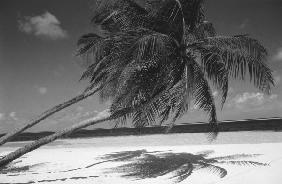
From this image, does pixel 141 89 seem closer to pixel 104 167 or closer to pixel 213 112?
pixel 213 112

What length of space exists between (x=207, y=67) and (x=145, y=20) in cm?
208

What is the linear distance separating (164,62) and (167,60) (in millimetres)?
115

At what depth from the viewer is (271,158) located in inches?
473

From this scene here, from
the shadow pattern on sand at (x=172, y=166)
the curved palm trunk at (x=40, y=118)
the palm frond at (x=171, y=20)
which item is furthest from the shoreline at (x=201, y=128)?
the palm frond at (x=171, y=20)

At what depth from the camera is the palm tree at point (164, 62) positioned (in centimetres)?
869

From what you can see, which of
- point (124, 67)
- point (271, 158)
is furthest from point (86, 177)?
point (271, 158)

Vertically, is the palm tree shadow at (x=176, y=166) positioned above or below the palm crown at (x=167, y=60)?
below

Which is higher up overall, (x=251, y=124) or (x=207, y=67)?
(x=207, y=67)

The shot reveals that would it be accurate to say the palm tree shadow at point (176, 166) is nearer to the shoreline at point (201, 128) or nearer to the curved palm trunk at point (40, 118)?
the curved palm trunk at point (40, 118)

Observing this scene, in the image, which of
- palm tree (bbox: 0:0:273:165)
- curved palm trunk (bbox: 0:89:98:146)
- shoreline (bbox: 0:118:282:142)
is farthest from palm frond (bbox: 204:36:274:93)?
shoreline (bbox: 0:118:282:142)

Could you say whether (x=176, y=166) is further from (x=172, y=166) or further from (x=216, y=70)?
(x=216, y=70)

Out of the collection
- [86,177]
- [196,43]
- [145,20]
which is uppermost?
[145,20]

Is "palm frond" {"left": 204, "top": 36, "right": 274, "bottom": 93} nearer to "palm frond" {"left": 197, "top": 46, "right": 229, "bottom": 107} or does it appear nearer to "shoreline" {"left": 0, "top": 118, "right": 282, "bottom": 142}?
"palm frond" {"left": 197, "top": 46, "right": 229, "bottom": 107}

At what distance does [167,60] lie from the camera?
9258 mm
